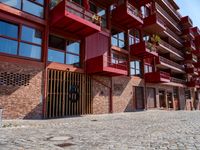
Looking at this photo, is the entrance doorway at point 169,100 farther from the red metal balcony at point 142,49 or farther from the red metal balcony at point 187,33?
the red metal balcony at point 187,33

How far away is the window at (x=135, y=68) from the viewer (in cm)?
2562

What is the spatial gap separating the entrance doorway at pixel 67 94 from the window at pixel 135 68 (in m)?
8.33

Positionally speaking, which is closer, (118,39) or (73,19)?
(73,19)

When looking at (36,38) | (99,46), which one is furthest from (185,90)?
(36,38)

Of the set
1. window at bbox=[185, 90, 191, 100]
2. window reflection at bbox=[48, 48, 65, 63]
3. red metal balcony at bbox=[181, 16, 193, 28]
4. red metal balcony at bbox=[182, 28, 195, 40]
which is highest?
red metal balcony at bbox=[181, 16, 193, 28]

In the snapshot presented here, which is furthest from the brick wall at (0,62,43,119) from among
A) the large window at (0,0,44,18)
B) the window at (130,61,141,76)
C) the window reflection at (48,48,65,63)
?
the window at (130,61,141,76)

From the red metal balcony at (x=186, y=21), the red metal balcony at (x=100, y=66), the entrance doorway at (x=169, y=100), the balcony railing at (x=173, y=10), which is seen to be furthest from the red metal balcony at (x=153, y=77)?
Result: the red metal balcony at (x=186, y=21)

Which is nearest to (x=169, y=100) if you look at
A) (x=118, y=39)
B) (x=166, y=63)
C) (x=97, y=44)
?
(x=166, y=63)

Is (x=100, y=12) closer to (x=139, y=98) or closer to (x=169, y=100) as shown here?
(x=139, y=98)

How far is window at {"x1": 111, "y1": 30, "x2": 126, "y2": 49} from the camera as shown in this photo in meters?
23.6

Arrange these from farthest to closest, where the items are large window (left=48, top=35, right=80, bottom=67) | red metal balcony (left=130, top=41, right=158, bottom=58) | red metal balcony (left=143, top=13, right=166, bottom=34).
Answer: red metal balcony (left=143, top=13, right=166, bottom=34) → red metal balcony (left=130, top=41, right=158, bottom=58) → large window (left=48, top=35, right=80, bottom=67)

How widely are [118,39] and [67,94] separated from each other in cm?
1061

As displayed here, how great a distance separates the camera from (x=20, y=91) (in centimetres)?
1395

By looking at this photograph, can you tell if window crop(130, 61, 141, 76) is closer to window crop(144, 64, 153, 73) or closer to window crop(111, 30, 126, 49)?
window crop(144, 64, 153, 73)
